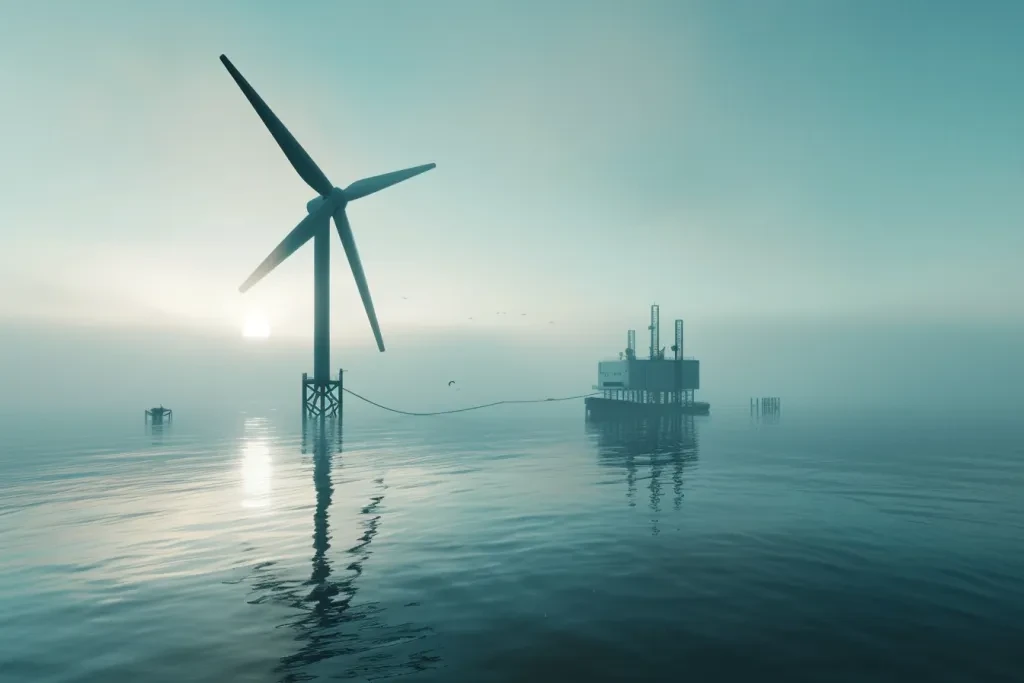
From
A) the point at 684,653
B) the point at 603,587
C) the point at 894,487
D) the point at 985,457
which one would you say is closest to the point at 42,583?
the point at 603,587

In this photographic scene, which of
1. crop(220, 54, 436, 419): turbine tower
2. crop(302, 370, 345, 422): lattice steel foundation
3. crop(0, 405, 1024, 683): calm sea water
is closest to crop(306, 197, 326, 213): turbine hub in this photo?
crop(220, 54, 436, 419): turbine tower

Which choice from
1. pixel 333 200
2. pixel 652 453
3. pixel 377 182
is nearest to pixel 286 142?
pixel 333 200

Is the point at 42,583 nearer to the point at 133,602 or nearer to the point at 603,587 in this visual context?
the point at 133,602

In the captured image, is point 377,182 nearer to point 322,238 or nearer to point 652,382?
point 322,238

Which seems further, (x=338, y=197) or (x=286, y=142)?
(x=338, y=197)

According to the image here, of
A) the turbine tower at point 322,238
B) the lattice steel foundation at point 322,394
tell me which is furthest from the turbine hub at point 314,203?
the lattice steel foundation at point 322,394

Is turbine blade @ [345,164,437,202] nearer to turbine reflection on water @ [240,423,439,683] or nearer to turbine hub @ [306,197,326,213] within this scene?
turbine hub @ [306,197,326,213]

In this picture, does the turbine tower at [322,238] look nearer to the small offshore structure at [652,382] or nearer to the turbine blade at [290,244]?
the turbine blade at [290,244]
